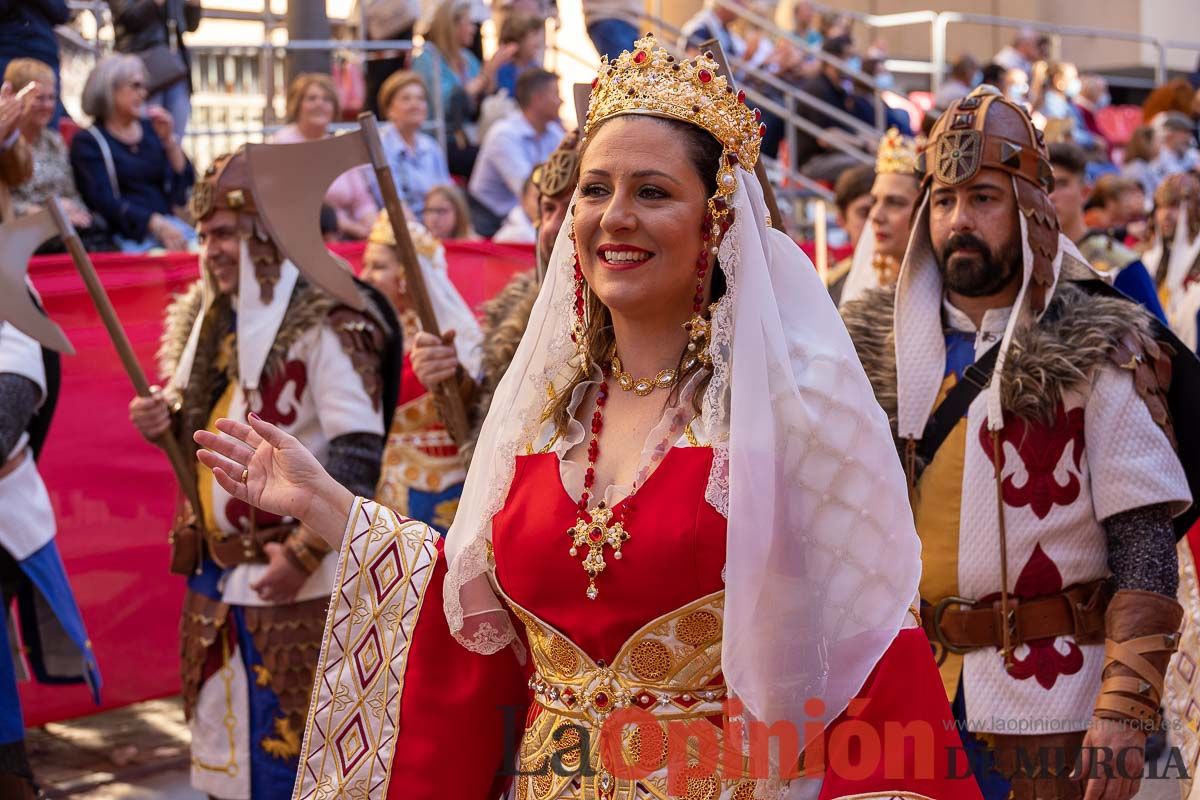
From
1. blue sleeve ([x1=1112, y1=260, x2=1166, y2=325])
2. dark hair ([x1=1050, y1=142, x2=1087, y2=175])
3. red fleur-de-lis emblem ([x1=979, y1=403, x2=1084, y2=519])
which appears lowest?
red fleur-de-lis emblem ([x1=979, y1=403, x2=1084, y2=519])

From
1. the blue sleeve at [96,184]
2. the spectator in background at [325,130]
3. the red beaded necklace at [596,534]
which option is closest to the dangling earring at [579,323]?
the red beaded necklace at [596,534]

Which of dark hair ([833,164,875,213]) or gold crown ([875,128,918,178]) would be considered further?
dark hair ([833,164,875,213])

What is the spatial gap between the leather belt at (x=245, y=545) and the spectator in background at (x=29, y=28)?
3607mm

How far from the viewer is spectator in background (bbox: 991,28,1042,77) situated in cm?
1582

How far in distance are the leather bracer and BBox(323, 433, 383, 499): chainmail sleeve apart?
2.17 meters

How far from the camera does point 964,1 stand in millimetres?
21188

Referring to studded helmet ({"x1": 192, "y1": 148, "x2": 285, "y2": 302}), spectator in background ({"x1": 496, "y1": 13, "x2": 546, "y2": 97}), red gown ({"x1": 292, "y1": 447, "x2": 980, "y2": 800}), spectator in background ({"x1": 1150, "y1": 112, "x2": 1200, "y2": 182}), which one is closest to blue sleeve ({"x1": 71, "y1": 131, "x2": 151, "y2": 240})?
studded helmet ({"x1": 192, "y1": 148, "x2": 285, "y2": 302})

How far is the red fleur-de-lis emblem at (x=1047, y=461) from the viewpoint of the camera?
3.67m

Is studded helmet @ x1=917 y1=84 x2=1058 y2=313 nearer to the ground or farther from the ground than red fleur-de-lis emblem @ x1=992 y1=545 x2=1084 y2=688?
farther from the ground

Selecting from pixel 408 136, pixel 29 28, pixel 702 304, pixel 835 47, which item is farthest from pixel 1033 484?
pixel 835 47

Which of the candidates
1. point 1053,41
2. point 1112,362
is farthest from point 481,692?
point 1053,41

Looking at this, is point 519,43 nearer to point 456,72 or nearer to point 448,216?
point 456,72

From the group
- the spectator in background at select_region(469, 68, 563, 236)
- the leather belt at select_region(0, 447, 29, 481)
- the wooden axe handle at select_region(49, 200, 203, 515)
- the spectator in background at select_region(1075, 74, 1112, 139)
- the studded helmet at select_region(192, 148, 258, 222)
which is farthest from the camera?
the spectator in background at select_region(1075, 74, 1112, 139)

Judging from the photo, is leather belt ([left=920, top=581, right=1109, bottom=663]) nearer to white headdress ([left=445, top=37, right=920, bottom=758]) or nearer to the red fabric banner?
white headdress ([left=445, top=37, right=920, bottom=758])
